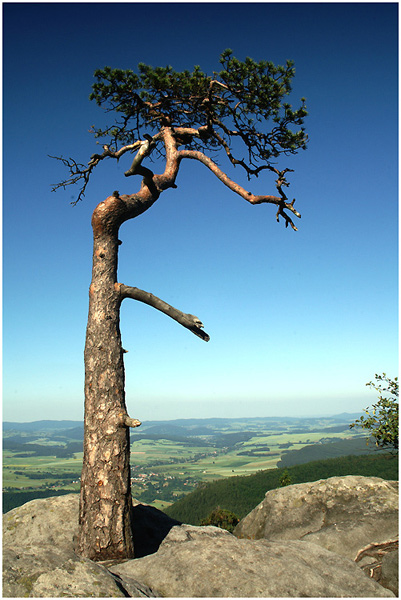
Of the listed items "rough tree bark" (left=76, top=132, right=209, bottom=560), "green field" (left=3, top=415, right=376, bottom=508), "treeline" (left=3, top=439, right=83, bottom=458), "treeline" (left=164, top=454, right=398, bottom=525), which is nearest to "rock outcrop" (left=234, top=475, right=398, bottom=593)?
"rough tree bark" (left=76, top=132, right=209, bottom=560)

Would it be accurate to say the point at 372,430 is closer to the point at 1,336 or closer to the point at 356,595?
the point at 356,595

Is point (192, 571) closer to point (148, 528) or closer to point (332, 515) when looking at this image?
point (148, 528)

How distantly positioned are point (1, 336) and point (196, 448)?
183923 millimetres

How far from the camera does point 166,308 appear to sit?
9914mm

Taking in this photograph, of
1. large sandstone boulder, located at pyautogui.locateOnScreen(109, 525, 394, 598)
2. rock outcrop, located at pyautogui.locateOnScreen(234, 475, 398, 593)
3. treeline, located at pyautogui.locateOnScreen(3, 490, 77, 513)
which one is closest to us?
large sandstone boulder, located at pyautogui.locateOnScreen(109, 525, 394, 598)

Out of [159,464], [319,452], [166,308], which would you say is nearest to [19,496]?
[159,464]

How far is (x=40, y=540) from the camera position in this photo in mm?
9234

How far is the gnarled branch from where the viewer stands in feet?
31.4

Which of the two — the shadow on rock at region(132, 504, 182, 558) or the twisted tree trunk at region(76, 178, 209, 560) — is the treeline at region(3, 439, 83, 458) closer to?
the shadow on rock at region(132, 504, 182, 558)

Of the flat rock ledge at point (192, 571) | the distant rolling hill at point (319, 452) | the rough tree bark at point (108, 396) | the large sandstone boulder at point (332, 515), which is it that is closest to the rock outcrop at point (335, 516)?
the large sandstone boulder at point (332, 515)

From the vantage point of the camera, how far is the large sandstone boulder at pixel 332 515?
1084 centimetres

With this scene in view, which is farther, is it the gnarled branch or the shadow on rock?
the gnarled branch

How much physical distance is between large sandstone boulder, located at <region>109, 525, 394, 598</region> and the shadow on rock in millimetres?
1311

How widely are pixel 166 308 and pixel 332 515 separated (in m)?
8.64
